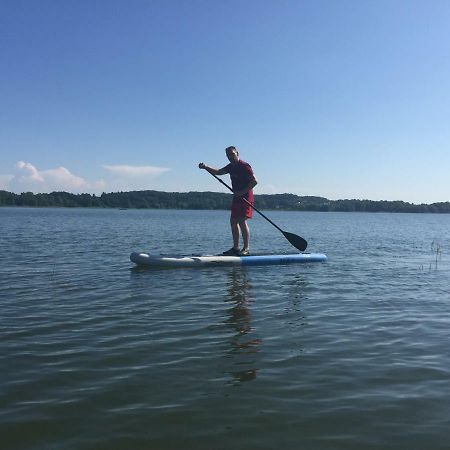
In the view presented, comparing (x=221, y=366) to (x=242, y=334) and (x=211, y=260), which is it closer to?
(x=242, y=334)

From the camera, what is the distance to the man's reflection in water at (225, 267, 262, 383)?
17.1 ft

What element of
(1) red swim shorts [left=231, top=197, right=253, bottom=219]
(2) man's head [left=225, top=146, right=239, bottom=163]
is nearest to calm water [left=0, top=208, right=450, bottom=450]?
(1) red swim shorts [left=231, top=197, right=253, bottom=219]

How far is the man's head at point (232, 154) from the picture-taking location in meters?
13.3

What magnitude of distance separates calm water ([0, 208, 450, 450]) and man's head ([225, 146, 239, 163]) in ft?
13.9

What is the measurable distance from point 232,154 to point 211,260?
3.00 meters

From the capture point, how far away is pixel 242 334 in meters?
6.59

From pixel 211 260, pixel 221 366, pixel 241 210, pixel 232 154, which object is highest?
pixel 232 154

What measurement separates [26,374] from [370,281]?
8.74 meters

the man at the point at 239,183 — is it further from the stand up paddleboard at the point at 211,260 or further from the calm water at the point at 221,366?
the calm water at the point at 221,366

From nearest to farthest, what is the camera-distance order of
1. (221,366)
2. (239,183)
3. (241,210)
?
(221,366) < (241,210) < (239,183)

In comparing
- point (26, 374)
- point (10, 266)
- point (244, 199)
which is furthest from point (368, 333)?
point (10, 266)

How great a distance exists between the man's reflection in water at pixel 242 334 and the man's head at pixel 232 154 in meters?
3.92

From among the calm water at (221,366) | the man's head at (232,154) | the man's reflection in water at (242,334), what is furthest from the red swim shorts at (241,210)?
the calm water at (221,366)

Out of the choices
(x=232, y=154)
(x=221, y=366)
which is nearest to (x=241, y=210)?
(x=232, y=154)
